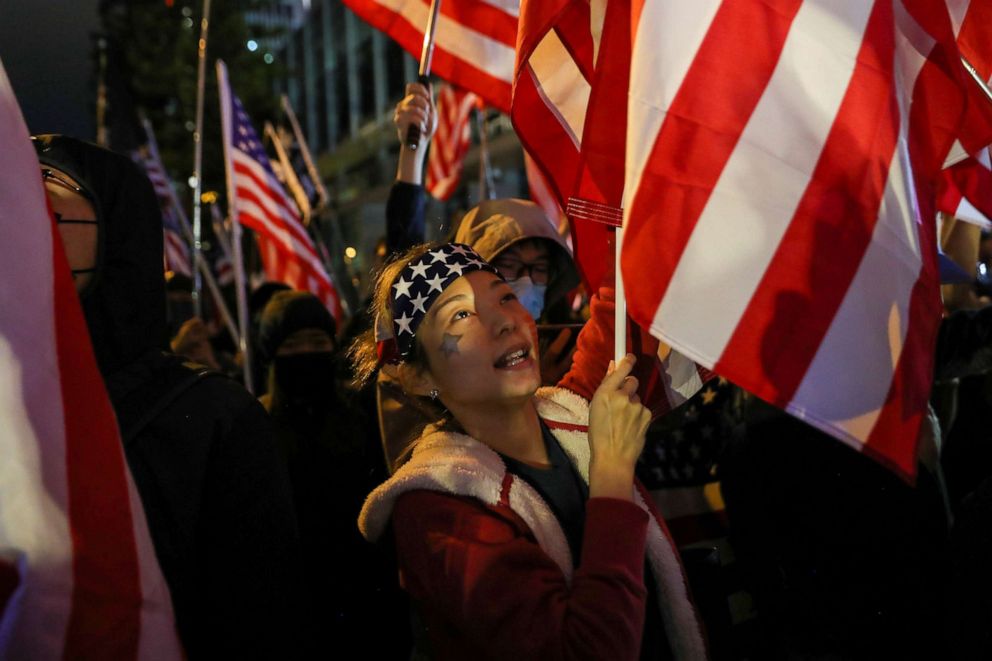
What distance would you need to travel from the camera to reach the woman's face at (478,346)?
75.8 inches

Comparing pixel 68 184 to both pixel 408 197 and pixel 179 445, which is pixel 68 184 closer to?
pixel 179 445

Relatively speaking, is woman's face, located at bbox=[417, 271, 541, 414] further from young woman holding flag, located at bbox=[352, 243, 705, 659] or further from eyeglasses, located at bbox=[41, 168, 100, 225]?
eyeglasses, located at bbox=[41, 168, 100, 225]

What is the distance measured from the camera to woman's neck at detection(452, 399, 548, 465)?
6.49ft

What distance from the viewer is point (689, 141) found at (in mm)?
1780

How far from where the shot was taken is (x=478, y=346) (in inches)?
76.4

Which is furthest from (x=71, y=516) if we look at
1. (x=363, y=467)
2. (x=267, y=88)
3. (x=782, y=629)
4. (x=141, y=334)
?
(x=267, y=88)

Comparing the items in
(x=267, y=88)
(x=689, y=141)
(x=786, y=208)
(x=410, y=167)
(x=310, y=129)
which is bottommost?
(x=310, y=129)

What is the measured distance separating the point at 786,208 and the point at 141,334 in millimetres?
1373

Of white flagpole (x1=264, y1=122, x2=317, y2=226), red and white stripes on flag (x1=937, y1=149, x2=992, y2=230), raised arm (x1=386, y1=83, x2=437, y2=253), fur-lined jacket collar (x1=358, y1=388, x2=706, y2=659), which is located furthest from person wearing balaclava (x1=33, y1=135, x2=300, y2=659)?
white flagpole (x1=264, y1=122, x2=317, y2=226)

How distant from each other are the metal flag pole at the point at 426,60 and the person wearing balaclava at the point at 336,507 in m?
0.92

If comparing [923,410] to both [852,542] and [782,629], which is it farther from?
[782,629]

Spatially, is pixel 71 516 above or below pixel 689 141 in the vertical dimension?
below

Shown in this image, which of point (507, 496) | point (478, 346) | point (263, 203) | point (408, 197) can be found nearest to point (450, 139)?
point (263, 203)

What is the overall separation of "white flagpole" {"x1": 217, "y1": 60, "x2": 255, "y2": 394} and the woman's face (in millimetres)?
2297
